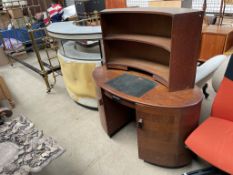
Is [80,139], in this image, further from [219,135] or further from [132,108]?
[219,135]

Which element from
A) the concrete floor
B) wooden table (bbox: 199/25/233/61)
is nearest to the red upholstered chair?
the concrete floor

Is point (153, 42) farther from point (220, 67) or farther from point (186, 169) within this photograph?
point (186, 169)

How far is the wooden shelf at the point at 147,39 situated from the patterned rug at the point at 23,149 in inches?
41.7

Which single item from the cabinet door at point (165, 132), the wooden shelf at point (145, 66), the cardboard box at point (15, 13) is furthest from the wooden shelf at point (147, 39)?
the cardboard box at point (15, 13)

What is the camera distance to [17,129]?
1.54m

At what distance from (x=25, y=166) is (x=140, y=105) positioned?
0.87m

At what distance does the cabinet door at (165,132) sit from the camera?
1.34m

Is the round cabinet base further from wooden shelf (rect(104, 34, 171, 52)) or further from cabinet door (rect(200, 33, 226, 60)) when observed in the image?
cabinet door (rect(200, 33, 226, 60))

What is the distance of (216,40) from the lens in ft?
10.2

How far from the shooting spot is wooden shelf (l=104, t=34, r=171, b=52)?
1454 mm

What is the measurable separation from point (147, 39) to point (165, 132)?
→ 78 cm

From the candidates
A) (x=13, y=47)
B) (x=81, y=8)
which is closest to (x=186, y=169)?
(x=81, y=8)

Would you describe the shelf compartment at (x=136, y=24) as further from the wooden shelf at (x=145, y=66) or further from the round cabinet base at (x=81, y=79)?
the round cabinet base at (x=81, y=79)

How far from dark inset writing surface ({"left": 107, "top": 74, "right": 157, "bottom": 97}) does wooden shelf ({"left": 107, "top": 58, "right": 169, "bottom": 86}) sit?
0.08 meters
